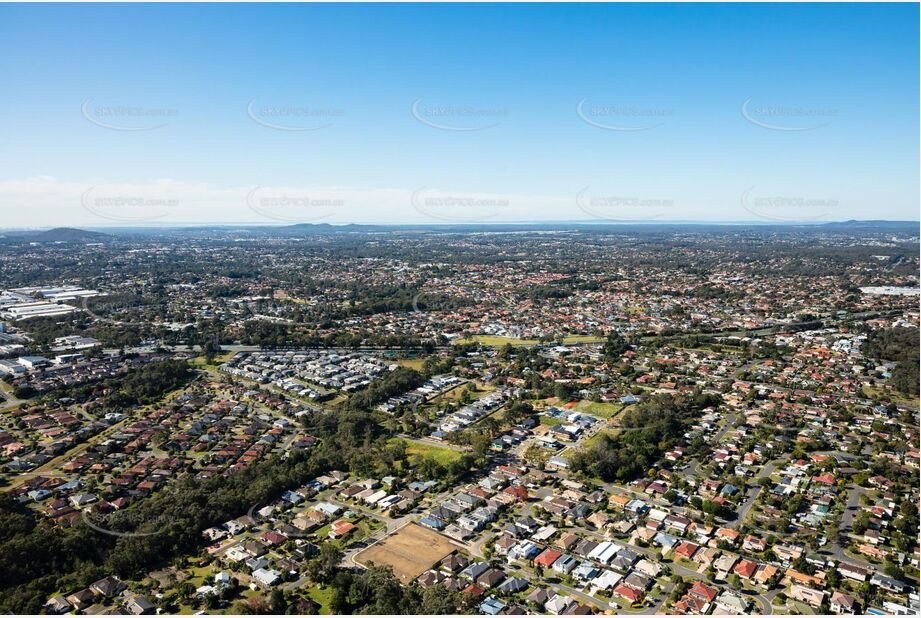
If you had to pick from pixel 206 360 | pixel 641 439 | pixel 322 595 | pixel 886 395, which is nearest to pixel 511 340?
pixel 641 439

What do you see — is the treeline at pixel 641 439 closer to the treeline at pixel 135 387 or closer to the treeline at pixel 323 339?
the treeline at pixel 323 339

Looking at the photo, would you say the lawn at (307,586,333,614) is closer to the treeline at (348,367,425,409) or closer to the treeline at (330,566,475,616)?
the treeline at (330,566,475,616)

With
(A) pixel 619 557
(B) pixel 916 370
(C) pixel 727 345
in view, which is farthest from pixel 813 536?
(C) pixel 727 345

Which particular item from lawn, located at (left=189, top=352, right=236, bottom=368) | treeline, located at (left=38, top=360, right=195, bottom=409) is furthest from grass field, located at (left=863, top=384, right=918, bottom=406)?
lawn, located at (left=189, top=352, right=236, bottom=368)

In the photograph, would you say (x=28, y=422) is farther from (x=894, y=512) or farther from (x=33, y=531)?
(x=894, y=512)

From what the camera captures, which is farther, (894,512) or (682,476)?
(682,476)
